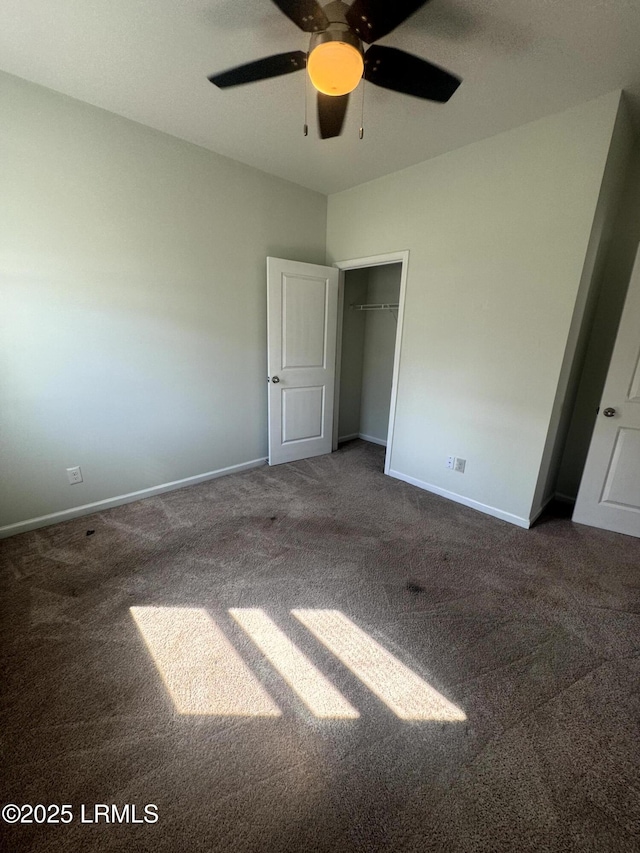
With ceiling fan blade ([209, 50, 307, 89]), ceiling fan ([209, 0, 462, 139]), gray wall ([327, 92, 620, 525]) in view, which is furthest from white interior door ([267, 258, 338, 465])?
ceiling fan ([209, 0, 462, 139])

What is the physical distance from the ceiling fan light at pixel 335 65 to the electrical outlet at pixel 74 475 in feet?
8.81

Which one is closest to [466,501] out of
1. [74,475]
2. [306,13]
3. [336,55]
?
[336,55]

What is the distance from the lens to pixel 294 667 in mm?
1474

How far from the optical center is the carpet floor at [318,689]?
1.01 m

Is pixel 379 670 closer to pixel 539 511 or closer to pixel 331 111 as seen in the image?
pixel 539 511

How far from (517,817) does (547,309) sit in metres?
2.47

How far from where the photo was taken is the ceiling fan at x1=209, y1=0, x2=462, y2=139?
1.20 meters

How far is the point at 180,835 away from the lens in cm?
97

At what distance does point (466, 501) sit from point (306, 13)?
2.97 meters

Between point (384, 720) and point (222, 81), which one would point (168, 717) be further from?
point (222, 81)

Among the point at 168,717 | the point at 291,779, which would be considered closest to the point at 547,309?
the point at 291,779

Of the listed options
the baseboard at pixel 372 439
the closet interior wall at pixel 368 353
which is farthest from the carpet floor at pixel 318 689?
the closet interior wall at pixel 368 353

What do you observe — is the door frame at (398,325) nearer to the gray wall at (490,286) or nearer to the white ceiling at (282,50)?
the gray wall at (490,286)

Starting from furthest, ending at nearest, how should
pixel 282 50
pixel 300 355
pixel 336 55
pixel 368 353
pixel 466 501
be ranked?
pixel 368 353
pixel 300 355
pixel 466 501
pixel 282 50
pixel 336 55
